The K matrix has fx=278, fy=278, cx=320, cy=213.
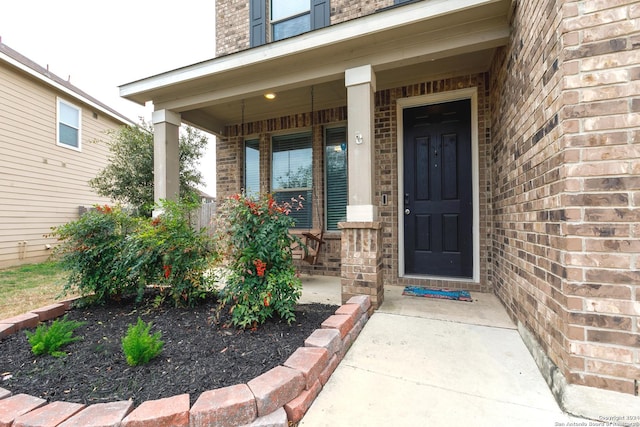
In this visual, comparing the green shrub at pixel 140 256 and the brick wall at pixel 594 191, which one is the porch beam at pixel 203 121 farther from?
the brick wall at pixel 594 191

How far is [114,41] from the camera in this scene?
10.9 metres

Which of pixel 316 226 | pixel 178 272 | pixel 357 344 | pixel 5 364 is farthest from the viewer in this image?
pixel 316 226

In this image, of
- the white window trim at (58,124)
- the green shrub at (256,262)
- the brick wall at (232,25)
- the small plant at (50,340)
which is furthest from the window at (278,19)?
the white window trim at (58,124)

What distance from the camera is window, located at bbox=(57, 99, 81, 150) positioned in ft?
23.7

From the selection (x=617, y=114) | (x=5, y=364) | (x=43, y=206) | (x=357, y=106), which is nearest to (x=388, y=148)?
(x=357, y=106)

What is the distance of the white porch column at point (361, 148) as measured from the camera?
8.85 feet

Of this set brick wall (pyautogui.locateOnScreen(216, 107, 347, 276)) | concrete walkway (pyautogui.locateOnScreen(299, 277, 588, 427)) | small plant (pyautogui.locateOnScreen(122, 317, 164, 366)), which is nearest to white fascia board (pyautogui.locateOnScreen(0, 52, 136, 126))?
brick wall (pyautogui.locateOnScreen(216, 107, 347, 276))

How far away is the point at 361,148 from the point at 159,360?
231cm

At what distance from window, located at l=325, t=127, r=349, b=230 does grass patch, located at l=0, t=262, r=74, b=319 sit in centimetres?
329

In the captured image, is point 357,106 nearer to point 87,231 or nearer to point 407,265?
point 407,265

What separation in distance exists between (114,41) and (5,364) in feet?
44.2

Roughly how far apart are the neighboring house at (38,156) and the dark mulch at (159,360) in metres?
5.36

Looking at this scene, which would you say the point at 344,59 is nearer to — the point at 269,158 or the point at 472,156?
the point at 472,156

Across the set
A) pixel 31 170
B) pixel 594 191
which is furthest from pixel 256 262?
pixel 31 170
